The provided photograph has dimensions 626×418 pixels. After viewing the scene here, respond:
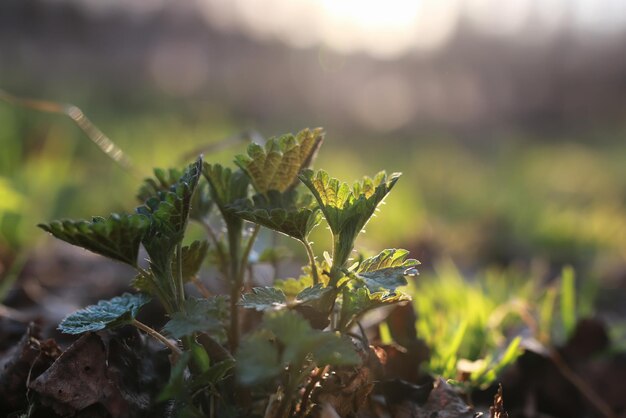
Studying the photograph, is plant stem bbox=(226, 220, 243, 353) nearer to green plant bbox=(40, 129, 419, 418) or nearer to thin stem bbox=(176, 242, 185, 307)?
green plant bbox=(40, 129, 419, 418)

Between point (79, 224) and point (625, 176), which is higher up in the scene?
point (79, 224)

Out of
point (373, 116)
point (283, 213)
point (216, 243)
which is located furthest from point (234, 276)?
point (373, 116)

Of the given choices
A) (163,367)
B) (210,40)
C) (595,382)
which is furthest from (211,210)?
(210,40)

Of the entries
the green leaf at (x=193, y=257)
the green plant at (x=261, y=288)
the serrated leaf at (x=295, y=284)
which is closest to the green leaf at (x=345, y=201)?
the green plant at (x=261, y=288)

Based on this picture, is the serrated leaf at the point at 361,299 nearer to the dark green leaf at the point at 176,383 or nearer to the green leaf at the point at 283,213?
the green leaf at the point at 283,213

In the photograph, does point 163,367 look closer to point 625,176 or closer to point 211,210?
point 211,210

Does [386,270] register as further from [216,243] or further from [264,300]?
[216,243]
